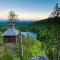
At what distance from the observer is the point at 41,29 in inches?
86.2

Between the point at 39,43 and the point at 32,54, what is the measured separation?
0.15m

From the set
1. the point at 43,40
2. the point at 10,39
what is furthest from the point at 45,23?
the point at 10,39

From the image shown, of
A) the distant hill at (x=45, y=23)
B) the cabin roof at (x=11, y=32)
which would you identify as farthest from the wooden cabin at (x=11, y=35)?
the distant hill at (x=45, y=23)

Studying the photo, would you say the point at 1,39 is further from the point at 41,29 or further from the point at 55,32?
the point at 55,32

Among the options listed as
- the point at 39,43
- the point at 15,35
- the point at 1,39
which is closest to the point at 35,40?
the point at 39,43

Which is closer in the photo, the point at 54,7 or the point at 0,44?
the point at 0,44

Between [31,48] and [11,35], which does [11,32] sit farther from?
[31,48]

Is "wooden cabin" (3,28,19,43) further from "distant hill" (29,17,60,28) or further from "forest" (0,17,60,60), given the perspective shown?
"distant hill" (29,17,60,28)

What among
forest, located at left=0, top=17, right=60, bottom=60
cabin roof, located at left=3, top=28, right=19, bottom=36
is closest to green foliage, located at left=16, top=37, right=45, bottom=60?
forest, located at left=0, top=17, right=60, bottom=60

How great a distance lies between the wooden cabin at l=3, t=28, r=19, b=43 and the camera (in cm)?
220

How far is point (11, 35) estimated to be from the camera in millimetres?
2205

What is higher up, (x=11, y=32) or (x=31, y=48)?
(x=11, y=32)

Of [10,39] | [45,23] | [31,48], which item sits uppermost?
[45,23]

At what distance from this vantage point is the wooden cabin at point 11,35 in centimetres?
220
